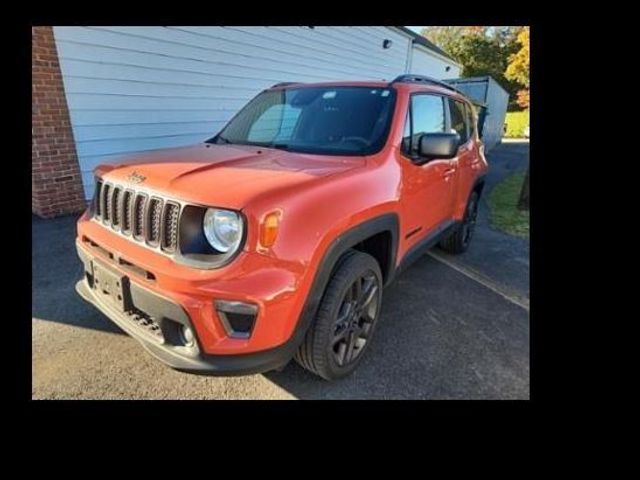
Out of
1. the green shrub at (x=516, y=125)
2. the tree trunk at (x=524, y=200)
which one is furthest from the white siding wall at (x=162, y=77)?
the green shrub at (x=516, y=125)

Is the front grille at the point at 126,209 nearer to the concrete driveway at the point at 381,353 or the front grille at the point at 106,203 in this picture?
the front grille at the point at 106,203

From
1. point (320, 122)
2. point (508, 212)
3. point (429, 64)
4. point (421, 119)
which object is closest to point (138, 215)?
point (320, 122)

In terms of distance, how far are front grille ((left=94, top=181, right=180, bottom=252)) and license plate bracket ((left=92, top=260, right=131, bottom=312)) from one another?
22 centimetres

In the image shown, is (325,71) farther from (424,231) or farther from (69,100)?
(424,231)

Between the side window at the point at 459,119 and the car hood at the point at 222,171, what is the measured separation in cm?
186

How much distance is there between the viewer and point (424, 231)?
3.46m

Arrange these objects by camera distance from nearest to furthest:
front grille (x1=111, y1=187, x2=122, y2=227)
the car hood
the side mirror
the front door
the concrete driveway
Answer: the car hood
front grille (x1=111, y1=187, x2=122, y2=227)
the concrete driveway
the side mirror
the front door

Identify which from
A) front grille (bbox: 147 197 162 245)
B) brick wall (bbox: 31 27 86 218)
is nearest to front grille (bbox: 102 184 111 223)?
front grille (bbox: 147 197 162 245)

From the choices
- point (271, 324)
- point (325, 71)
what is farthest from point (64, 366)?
point (325, 71)

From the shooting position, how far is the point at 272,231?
74.1 inches

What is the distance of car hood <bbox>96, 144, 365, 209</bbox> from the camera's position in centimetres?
194

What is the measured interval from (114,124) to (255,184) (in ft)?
15.5

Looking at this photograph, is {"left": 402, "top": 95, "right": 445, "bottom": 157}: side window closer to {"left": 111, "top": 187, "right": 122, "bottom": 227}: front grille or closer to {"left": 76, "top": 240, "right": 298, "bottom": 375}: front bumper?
{"left": 76, "top": 240, "right": 298, "bottom": 375}: front bumper

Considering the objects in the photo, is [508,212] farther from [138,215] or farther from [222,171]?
[138,215]
